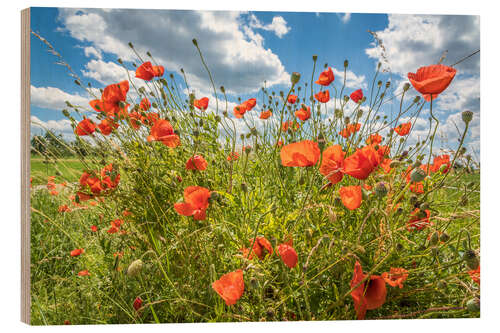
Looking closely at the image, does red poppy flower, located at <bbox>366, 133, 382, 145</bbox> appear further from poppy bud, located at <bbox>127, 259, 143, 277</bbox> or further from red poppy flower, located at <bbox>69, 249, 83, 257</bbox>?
red poppy flower, located at <bbox>69, 249, 83, 257</bbox>

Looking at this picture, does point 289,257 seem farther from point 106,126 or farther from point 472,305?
point 106,126

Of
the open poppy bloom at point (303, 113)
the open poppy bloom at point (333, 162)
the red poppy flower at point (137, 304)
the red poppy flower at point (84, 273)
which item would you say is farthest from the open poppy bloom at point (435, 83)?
the red poppy flower at point (84, 273)

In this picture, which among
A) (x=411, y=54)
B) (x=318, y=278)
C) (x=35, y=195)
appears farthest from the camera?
(x=411, y=54)

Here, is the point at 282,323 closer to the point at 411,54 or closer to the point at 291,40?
the point at 291,40

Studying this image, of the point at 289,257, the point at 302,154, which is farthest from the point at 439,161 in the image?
the point at 289,257

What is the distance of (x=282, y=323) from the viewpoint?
1.44 m

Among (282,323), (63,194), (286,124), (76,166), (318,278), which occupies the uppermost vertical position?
(286,124)

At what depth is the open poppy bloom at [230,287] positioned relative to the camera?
3.77ft

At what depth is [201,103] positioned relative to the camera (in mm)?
Answer: 1658

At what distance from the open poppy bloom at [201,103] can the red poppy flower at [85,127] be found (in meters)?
0.47

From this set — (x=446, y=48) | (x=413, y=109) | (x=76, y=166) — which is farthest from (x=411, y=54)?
(x=76, y=166)

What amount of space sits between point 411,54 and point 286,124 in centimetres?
75

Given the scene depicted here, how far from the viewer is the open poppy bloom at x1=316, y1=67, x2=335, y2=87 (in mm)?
1652

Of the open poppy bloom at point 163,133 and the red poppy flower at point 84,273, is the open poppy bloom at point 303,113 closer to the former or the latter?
the open poppy bloom at point 163,133
